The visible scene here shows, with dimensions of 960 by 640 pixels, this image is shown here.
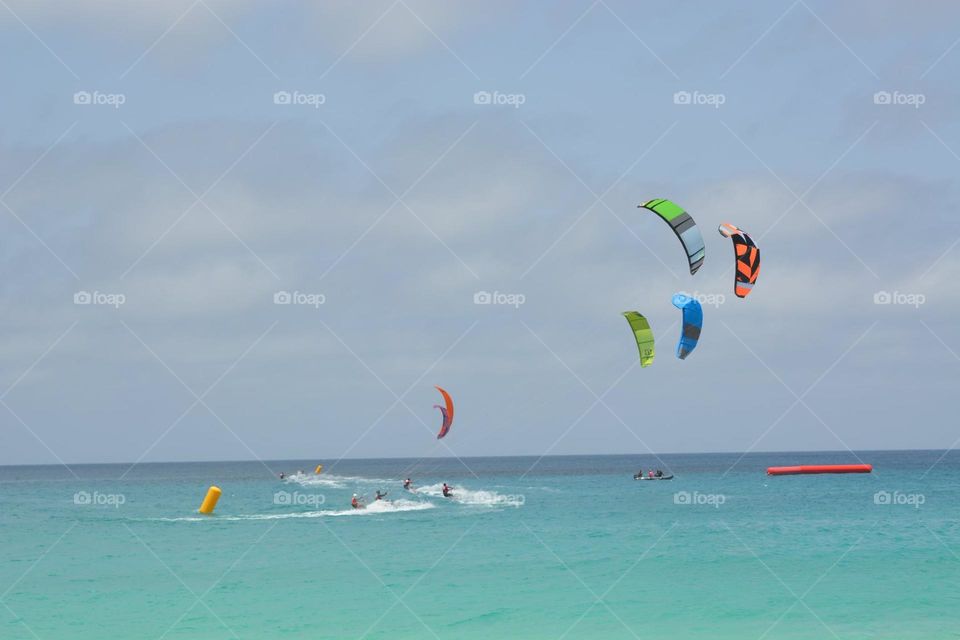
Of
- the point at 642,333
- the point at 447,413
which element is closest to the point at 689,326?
the point at 642,333

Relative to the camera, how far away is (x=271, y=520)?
3438cm

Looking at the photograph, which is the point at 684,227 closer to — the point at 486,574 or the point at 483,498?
the point at 486,574

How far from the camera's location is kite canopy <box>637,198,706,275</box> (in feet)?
69.9

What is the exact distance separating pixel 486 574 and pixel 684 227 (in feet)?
27.4

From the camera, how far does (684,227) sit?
21406mm

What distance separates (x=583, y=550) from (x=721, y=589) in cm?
655

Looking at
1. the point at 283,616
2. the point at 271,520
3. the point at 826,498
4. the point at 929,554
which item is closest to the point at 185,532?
the point at 271,520

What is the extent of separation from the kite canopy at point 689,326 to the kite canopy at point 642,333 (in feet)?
5.82

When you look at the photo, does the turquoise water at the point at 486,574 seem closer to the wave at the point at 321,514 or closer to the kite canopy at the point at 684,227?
the wave at the point at 321,514

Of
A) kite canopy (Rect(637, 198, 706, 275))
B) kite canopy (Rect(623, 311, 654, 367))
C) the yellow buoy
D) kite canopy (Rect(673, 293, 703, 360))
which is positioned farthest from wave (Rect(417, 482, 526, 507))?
kite canopy (Rect(637, 198, 706, 275))

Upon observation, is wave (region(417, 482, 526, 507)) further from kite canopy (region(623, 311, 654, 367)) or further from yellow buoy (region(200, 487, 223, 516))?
kite canopy (region(623, 311, 654, 367))

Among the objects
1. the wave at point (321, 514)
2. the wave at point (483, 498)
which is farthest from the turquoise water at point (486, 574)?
the wave at point (483, 498)

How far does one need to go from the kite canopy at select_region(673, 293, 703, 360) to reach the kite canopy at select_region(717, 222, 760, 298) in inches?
76.4

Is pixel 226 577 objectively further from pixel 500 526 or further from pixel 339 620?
pixel 500 526
